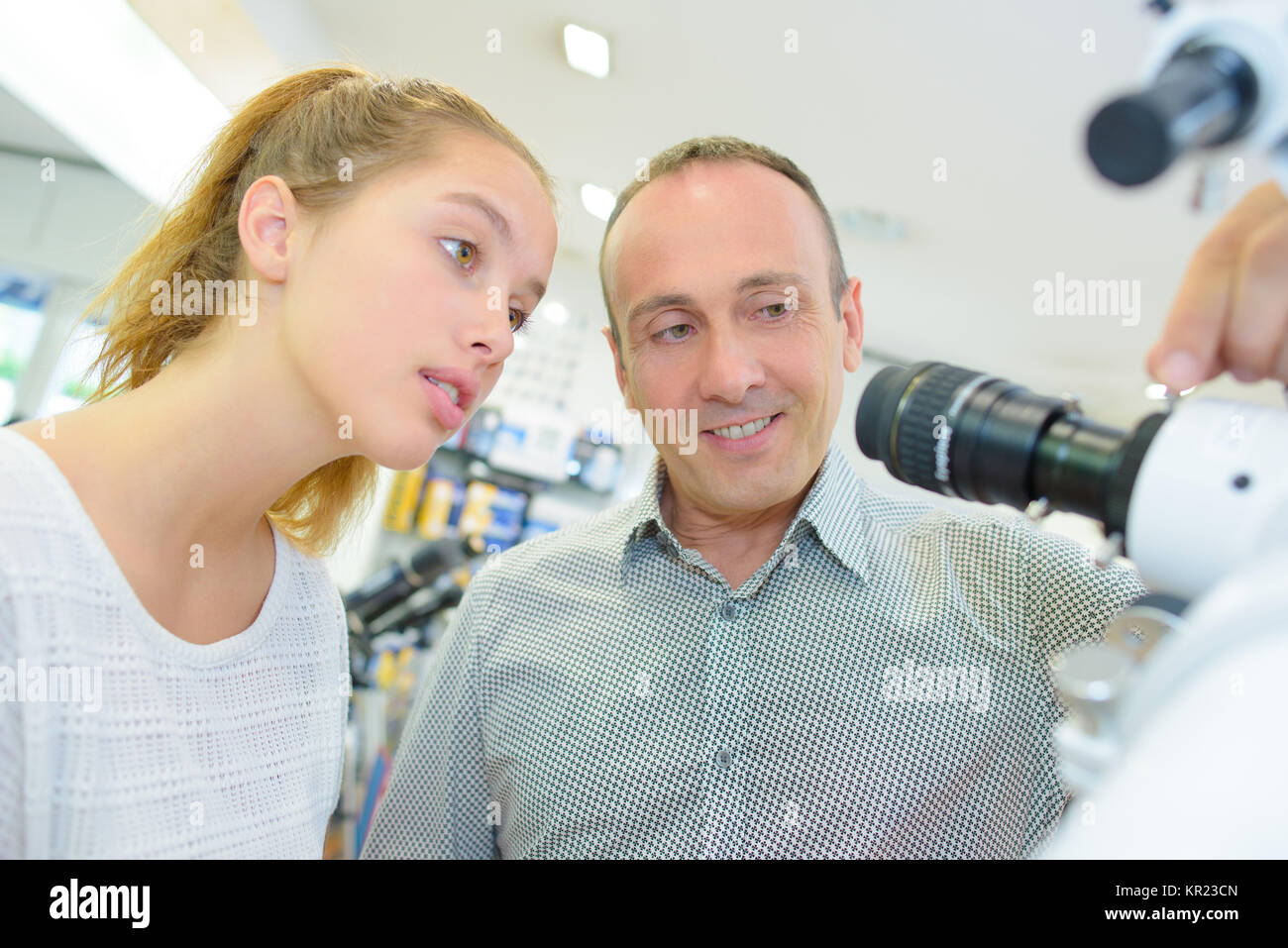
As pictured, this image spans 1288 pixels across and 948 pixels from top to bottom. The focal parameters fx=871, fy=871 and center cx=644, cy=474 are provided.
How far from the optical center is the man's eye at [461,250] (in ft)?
3.19

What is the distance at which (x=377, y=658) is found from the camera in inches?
142

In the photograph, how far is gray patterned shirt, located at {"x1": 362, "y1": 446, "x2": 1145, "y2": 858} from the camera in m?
1.09

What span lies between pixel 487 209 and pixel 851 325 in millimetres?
726

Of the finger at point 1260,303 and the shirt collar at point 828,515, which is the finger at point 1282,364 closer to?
the finger at point 1260,303

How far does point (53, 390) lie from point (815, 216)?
2353mm

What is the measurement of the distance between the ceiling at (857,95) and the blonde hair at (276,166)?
0.94m

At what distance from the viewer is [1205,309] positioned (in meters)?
0.60

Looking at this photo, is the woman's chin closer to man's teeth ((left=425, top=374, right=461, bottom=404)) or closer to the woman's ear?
man's teeth ((left=425, top=374, right=461, bottom=404))

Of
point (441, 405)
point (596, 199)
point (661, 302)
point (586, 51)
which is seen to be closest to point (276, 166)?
point (441, 405)

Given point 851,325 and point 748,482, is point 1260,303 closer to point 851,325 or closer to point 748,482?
point 748,482

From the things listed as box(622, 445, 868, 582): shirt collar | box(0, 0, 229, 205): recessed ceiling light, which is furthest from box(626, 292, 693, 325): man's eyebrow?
box(0, 0, 229, 205): recessed ceiling light

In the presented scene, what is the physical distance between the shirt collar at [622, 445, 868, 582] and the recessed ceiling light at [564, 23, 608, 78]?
1.92 m
